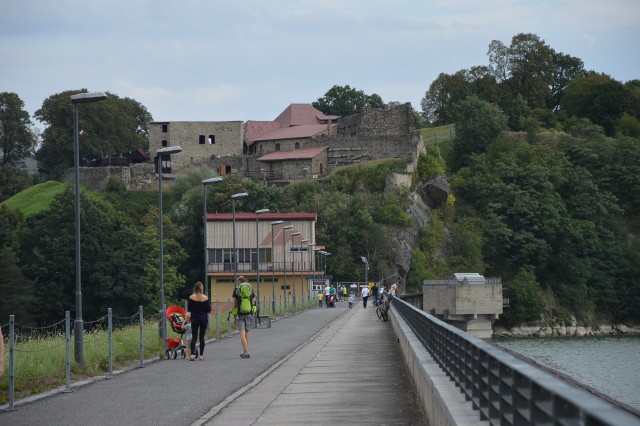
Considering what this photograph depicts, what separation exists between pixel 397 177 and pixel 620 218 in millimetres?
26219

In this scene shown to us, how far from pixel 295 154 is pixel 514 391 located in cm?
13168

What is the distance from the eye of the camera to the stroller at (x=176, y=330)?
23.8 m

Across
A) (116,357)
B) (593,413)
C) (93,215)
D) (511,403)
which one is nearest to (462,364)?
(511,403)

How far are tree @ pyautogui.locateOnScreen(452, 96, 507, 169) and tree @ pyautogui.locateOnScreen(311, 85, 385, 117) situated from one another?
2849 cm

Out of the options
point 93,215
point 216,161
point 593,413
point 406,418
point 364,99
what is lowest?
point 406,418

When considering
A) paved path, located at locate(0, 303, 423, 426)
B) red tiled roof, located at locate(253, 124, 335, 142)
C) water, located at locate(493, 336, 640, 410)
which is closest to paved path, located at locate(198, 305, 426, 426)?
paved path, located at locate(0, 303, 423, 426)

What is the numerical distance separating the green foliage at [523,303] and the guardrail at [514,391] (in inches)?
3819

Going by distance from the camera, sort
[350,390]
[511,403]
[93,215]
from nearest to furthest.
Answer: [511,403] → [350,390] → [93,215]

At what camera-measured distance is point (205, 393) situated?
16047 millimetres

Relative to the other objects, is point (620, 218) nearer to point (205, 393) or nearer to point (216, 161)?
point (216, 161)

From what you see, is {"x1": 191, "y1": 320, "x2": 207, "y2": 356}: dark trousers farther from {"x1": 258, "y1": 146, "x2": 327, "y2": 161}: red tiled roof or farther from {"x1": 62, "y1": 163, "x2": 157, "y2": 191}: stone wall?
{"x1": 62, "y1": 163, "x2": 157, "y2": 191}: stone wall

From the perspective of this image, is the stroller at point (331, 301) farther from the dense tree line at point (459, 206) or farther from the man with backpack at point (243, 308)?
the man with backpack at point (243, 308)

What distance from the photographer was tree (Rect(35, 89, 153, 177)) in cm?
13462

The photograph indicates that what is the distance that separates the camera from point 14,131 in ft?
445
